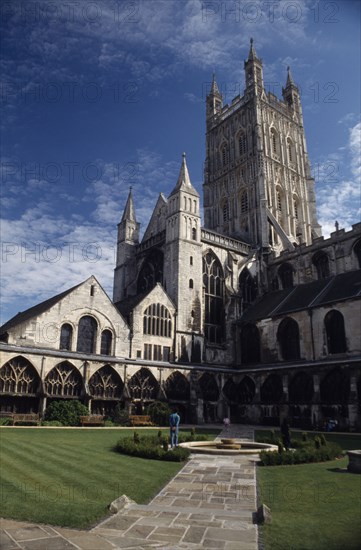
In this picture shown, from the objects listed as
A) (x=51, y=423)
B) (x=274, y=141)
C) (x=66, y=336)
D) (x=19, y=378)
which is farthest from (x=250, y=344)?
(x=274, y=141)

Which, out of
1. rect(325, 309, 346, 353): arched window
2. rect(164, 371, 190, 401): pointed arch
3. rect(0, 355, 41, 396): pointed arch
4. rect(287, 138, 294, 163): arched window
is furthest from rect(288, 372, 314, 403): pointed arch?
rect(287, 138, 294, 163): arched window

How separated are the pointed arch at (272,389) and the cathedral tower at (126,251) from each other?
20519 mm

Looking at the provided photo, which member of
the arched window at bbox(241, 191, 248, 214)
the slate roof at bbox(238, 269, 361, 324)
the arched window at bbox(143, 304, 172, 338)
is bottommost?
the arched window at bbox(143, 304, 172, 338)

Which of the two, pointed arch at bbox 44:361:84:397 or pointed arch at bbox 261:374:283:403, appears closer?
pointed arch at bbox 44:361:84:397

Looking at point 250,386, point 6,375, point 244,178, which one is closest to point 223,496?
point 6,375

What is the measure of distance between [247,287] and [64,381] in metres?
25.2

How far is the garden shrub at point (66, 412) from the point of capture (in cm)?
2900

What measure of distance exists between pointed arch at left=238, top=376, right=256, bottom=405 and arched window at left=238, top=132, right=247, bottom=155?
35.4 metres

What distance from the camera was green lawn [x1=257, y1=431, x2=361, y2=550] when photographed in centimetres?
718

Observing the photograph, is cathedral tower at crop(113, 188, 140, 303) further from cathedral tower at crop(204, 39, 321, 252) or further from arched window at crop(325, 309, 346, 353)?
arched window at crop(325, 309, 346, 353)

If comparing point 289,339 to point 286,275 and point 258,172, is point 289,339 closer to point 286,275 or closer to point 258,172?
point 286,275

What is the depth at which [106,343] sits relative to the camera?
36500 millimetres

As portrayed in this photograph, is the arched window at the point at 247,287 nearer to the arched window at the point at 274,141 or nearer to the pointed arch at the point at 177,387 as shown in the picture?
the pointed arch at the point at 177,387

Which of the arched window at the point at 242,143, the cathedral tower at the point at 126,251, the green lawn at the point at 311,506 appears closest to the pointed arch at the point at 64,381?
the cathedral tower at the point at 126,251
